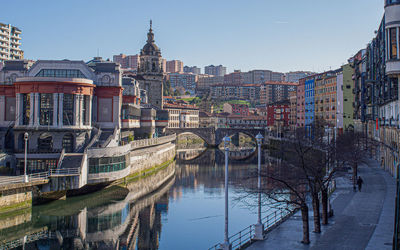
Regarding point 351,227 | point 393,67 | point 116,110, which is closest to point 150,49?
point 116,110

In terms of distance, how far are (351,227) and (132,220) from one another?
1889 centimetres

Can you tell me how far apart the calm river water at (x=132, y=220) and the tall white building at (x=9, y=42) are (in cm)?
9117

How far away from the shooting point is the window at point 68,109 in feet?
163

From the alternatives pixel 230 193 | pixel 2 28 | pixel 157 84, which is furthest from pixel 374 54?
pixel 2 28

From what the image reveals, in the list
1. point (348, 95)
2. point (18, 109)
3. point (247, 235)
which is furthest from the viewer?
point (348, 95)

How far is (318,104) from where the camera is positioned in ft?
359

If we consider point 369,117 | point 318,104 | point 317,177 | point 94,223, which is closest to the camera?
point 317,177

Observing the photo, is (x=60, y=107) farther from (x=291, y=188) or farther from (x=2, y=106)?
(x=291, y=188)

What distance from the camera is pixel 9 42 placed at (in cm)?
13225

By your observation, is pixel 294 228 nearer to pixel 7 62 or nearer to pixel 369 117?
pixel 7 62

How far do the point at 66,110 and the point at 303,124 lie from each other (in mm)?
80213

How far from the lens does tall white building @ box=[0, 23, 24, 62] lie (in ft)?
422

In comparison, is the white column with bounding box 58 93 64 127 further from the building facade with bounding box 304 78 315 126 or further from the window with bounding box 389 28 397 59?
the building facade with bounding box 304 78 315 126

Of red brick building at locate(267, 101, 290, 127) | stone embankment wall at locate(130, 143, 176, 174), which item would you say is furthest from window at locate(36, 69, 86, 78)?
red brick building at locate(267, 101, 290, 127)
